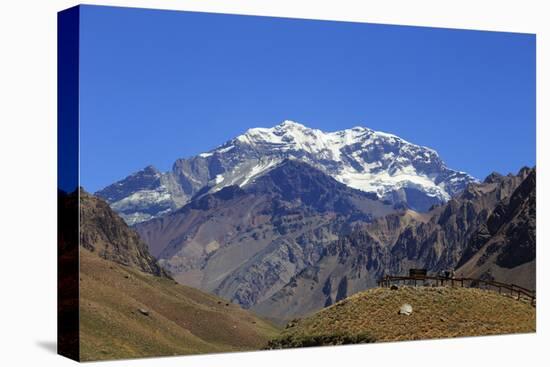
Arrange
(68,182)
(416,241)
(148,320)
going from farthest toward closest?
(416,241)
(148,320)
(68,182)

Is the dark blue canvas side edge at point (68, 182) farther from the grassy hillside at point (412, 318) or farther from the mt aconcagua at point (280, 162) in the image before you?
the grassy hillside at point (412, 318)

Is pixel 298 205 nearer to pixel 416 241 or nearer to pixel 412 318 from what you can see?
pixel 412 318

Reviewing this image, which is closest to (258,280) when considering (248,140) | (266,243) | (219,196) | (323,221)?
(266,243)

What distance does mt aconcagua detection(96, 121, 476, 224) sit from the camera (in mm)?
57219

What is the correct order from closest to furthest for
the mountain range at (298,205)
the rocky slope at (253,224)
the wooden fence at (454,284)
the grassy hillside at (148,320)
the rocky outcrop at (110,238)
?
the grassy hillside at (148,320) < the rocky outcrop at (110,238) < the wooden fence at (454,284) < the mountain range at (298,205) < the rocky slope at (253,224)

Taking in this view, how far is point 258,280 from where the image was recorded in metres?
112

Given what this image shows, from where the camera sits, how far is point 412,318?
54.7 m

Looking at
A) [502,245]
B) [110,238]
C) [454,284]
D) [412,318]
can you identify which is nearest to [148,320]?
[412,318]

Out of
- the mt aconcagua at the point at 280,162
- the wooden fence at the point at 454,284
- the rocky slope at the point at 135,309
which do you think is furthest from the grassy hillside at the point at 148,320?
the wooden fence at the point at 454,284

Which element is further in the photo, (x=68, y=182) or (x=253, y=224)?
(x=253, y=224)

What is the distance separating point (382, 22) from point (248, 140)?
8.42 meters

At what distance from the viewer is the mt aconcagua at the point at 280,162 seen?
57219mm

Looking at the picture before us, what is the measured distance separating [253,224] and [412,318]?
3346 centimetres

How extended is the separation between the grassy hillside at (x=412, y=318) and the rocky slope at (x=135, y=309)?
260cm
